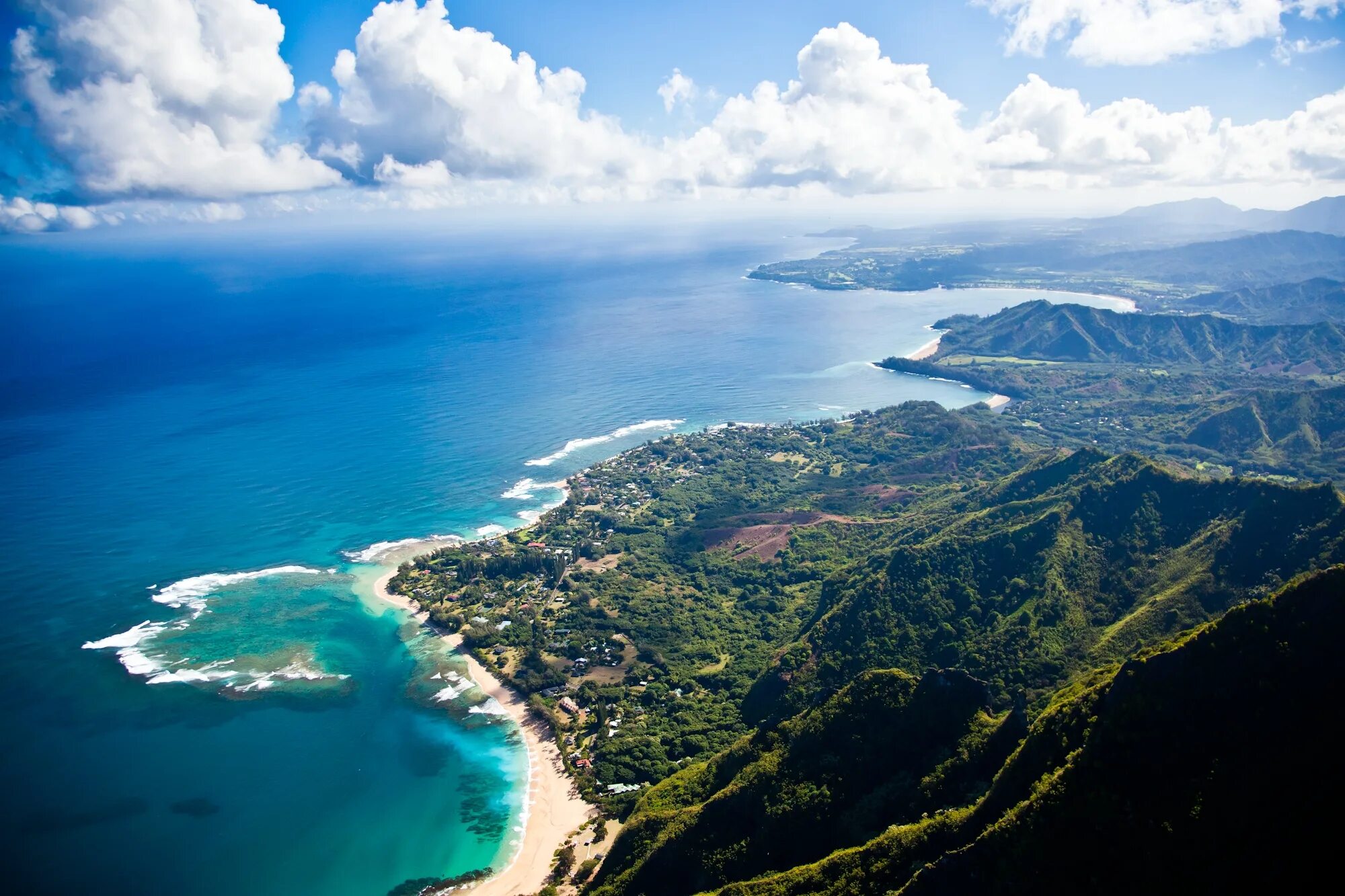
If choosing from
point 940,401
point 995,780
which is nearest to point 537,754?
point 995,780

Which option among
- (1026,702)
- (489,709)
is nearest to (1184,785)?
(1026,702)

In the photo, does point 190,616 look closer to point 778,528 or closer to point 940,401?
point 778,528

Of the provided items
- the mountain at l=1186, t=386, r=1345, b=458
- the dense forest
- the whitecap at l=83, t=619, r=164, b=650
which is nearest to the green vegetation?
the dense forest

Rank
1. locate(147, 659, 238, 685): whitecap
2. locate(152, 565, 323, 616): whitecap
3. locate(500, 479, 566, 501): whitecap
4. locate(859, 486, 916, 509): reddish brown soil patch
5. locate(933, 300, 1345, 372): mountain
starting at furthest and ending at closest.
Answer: locate(933, 300, 1345, 372): mountain < locate(500, 479, 566, 501): whitecap < locate(859, 486, 916, 509): reddish brown soil patch < locate(152, 565, 323, 616): whitecap < locate(147, 659, 238, 685): whitecap

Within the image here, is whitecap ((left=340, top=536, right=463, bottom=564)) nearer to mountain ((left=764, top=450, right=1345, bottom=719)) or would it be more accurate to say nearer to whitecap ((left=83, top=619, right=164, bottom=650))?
whitecap ((left=83, top=619, right=164, bottom=650))

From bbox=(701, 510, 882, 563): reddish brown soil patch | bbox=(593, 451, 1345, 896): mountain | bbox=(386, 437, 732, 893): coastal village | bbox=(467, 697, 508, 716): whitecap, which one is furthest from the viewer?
bbox=(701, 510, 882, 563): reddish brown soil patch

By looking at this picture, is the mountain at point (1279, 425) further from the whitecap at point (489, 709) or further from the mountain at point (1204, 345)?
the whitecap at point (489, 709)

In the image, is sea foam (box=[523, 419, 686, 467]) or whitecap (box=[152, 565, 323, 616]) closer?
whitecap (box=[152, 565, 323, 616])
